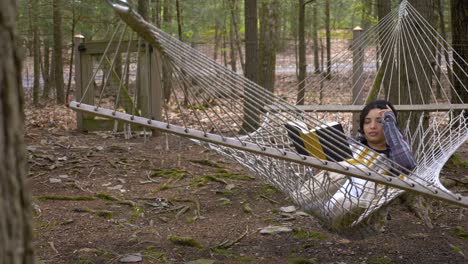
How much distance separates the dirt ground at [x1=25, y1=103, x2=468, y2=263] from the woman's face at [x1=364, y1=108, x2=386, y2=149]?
472mm

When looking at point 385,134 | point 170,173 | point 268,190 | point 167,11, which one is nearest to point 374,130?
point 385,134

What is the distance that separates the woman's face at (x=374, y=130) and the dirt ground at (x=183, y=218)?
47 cm

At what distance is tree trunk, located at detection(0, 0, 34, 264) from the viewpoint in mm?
1044

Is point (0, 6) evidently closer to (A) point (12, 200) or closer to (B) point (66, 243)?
(A) point (12, 200)

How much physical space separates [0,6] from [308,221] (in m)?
2.64

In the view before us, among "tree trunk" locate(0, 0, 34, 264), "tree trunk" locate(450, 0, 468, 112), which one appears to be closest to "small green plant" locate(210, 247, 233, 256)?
"tree trunk" locate(0, 0, 34, 264)

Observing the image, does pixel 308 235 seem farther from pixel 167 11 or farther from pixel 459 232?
pixel 167 11

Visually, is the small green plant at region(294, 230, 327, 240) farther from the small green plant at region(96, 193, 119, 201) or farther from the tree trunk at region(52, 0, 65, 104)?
the tree trunk at region(52, 0, 65, 104)

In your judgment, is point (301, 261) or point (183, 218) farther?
point (183, 218)

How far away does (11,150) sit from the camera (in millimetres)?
1058

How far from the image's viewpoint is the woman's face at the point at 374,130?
2914 mm

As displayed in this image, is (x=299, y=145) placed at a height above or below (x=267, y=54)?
below

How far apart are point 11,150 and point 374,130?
6.98ft

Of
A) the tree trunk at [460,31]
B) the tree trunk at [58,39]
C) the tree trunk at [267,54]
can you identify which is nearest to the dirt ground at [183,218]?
the tree trunk at [460,31]
